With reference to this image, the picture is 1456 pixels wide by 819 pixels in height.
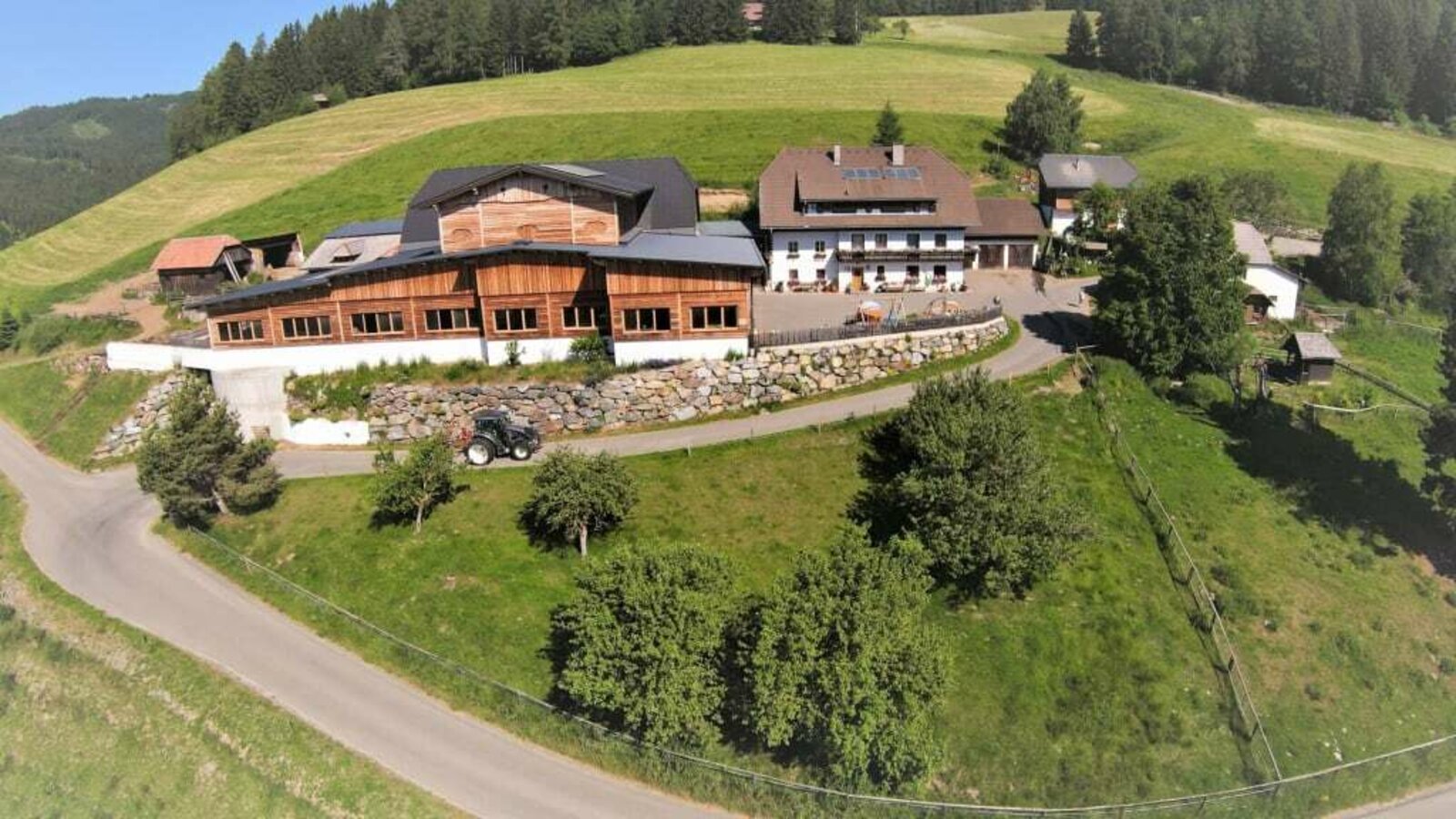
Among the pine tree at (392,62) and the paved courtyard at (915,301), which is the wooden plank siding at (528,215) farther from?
the pine tree at (392,62)

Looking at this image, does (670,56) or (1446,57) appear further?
(670,56)

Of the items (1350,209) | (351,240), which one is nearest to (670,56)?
(351,240)

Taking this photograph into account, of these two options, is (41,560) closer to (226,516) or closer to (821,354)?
(226,516)

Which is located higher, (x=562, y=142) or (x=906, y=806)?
(x=562, y=142)

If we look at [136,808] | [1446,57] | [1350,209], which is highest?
[1446,57]

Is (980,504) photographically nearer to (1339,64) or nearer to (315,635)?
(315,635)

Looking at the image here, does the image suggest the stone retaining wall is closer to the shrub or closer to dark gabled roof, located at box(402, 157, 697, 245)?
the shrub
